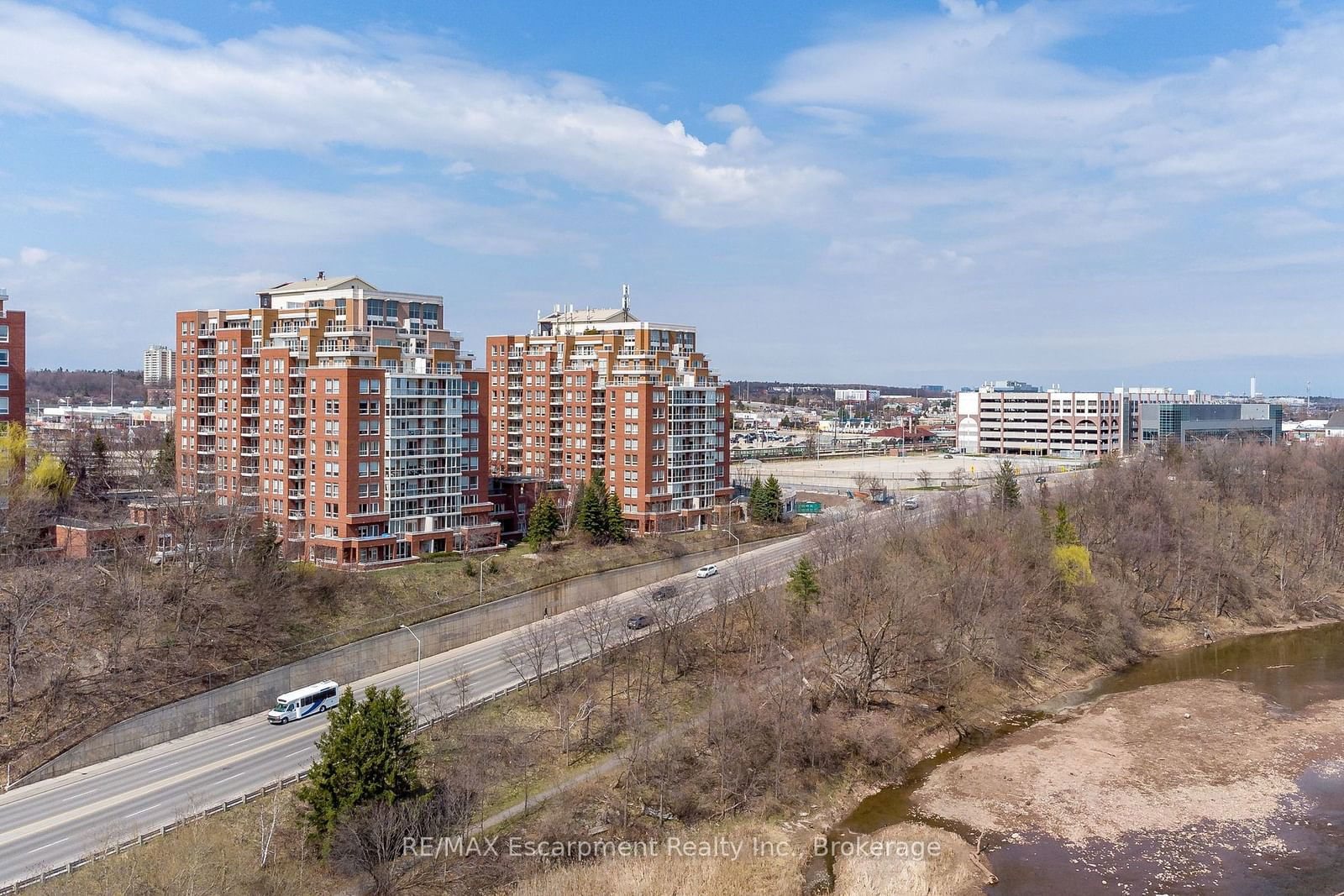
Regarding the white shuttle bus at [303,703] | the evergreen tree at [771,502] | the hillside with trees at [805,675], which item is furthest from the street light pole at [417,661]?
the evergreen tree at [771,502]

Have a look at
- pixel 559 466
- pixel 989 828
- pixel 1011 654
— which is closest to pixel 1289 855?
pixel 989 828

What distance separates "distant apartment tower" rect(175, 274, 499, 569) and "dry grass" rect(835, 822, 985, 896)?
1342 inches

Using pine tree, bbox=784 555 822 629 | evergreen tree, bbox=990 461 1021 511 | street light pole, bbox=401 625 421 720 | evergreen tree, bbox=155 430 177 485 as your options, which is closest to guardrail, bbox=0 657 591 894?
street light pole, bbox=401 625 421 720

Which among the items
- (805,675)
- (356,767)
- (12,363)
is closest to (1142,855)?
(805,675)

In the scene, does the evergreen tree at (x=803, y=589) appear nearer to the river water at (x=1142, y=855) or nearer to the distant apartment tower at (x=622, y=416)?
the river water at (x=1142, y=855)

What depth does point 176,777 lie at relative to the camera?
33844mm

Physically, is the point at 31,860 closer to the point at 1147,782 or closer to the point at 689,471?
the point at 1147,782

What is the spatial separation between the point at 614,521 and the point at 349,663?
25.4m

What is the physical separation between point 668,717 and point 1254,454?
83.3 meters

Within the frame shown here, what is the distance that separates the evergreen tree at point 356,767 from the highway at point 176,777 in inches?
A: 165

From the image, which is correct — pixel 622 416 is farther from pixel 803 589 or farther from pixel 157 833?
pixel 157 833

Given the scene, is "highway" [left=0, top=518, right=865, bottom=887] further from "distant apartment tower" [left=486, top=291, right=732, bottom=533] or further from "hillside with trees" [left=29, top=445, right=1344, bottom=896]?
"distant apartment tower" [left=486, top=291, right=732, bottom=533]

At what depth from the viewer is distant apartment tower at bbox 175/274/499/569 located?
56.9m

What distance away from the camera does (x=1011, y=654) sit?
51.3 meters
